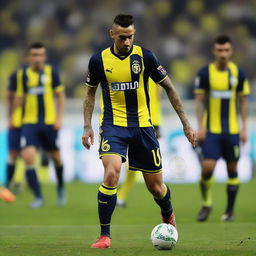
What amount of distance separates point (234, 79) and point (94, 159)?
6047mm

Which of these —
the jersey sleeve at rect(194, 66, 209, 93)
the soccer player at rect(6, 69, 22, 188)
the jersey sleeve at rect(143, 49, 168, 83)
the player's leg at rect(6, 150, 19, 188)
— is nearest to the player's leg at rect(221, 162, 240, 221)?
the jersey sleeve at rect(194, 66, 209, 93)

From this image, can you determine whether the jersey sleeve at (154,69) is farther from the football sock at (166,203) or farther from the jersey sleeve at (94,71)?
the football sock at (166,203)

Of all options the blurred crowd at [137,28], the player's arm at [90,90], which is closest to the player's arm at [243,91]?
the player's arm at [90,90]

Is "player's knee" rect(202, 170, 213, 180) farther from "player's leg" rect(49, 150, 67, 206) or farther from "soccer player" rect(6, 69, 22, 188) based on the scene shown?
"soccer player" rect(6, 69, 22, 188)

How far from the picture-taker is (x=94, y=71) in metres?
7.41

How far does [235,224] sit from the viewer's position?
9750mm

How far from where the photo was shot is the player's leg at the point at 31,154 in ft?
40.5

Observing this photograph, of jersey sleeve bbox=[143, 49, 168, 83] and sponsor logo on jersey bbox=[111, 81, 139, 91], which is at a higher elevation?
jersey sleeve bbox=[143, 49, 168, 83]

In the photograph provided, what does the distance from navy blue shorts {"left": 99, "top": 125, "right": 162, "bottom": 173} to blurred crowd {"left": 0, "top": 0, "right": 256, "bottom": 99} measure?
1192 cm

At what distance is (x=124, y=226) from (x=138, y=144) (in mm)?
2520

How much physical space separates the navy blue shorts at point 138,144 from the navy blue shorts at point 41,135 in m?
5.19

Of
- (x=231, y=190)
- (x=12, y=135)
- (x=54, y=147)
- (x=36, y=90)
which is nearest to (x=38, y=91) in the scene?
(x=36, y=90)

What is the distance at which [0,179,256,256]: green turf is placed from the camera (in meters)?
6.87

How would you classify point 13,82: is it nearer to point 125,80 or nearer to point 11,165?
point 11,165
